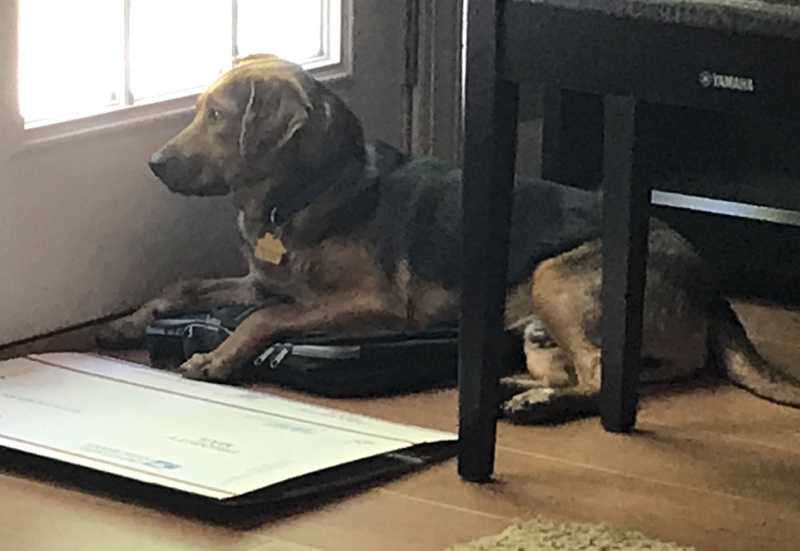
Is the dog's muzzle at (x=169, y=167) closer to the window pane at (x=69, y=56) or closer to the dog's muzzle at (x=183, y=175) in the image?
the dog's muzzle at (x=183, y=175)

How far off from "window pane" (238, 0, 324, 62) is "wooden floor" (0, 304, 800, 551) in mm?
931

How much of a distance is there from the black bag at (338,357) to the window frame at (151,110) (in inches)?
14.9

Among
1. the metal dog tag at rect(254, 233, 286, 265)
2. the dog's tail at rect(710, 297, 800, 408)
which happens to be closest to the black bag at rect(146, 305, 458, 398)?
the metal dog tag at rect(254, 233, 286, 265)

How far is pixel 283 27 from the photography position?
3098 millimetres

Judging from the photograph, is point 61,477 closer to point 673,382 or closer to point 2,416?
point 2,416

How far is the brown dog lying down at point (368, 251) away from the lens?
2551 millimetres

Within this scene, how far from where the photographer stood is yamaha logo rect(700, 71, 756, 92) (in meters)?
1.63

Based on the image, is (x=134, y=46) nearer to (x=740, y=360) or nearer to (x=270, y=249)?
(x=270, y=249)

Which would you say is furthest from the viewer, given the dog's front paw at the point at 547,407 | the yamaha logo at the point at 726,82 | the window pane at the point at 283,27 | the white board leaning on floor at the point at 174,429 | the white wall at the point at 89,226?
the window pane at the point at 283,27

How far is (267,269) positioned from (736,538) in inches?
43.6

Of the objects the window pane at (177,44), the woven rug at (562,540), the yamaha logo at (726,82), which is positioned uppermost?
the yamaha logo at (726,82)

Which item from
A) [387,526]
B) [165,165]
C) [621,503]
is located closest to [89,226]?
[165,165]

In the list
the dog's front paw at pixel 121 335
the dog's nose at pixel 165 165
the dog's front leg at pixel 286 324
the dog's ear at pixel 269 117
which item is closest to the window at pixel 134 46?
the dog's nose at pixel 165 165

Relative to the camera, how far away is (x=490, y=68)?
1.88 metres
